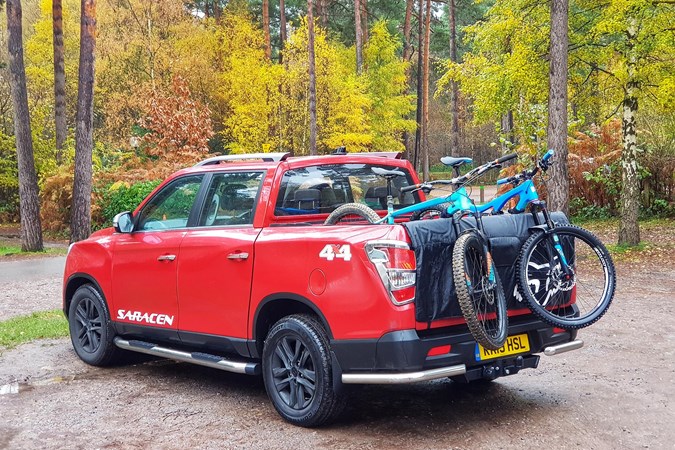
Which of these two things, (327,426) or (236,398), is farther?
(236,398)

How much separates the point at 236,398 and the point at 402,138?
50446mm

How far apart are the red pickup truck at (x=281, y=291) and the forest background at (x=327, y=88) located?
428 inches

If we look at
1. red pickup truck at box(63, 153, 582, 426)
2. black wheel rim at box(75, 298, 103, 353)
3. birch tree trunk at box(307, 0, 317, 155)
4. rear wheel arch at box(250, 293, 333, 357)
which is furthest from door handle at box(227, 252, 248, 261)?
birch tree trunk at box(307, 0, 317, 155)

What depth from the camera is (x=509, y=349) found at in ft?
18.1

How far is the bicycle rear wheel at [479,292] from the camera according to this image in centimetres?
502

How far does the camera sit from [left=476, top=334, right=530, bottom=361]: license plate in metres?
5.30

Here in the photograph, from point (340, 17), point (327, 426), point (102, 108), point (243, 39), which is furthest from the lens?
point (340, 17)

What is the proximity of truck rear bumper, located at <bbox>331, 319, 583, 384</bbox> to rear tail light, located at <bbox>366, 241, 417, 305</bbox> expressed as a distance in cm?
25

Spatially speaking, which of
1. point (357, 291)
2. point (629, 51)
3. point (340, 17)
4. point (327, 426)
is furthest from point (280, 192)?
point (340, 17)

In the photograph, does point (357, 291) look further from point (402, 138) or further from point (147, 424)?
point (402, 138)

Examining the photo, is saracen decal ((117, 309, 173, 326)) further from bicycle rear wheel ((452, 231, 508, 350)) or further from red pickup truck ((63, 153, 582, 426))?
bicycle rear wheel ((452, 231, 508, 350))

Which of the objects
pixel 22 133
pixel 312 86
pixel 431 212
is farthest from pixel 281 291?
pixel 312 86

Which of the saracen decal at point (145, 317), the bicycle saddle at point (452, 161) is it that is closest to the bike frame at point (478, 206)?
the bicycle saddle at point (452, 161)

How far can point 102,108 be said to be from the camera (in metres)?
40.6
